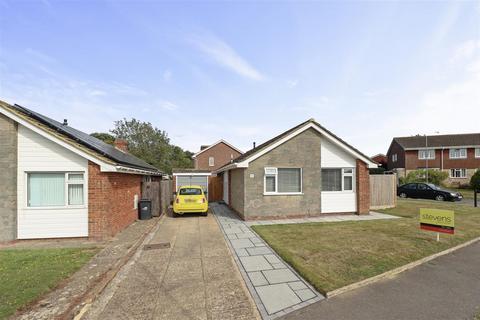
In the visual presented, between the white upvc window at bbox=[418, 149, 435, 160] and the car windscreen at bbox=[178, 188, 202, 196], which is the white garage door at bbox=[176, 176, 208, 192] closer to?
the car windscreen at bbox=[178, 188, 202, 196]

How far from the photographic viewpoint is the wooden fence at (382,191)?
14453mm

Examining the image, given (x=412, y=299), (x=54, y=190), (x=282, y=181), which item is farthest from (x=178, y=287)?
(x=282, y=181)

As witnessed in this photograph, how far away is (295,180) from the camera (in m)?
11.6

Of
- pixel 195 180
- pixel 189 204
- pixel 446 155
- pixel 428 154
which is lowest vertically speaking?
pixel 189 204

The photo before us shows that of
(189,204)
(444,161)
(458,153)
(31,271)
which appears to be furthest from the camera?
(444,161)

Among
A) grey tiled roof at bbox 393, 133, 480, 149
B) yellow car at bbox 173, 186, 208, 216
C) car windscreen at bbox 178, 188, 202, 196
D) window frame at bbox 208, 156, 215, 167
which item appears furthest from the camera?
window frame at bbox 208, 156, 215, 167

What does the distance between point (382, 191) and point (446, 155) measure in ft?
90.2

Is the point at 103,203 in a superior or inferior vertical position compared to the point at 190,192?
superior

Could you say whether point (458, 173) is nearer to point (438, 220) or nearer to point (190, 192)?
point (438, 220)

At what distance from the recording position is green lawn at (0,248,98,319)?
408 cm

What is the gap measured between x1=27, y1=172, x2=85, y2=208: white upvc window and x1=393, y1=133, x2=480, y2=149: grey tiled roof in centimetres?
4078

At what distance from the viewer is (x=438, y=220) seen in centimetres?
720

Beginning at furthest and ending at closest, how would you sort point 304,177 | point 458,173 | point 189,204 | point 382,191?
point 458,173, point 382,191, point 189,204, point 304,177

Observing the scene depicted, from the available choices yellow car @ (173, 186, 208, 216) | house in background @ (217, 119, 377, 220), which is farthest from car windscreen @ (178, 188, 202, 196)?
house in background @ (217, 119, 377, 220)
